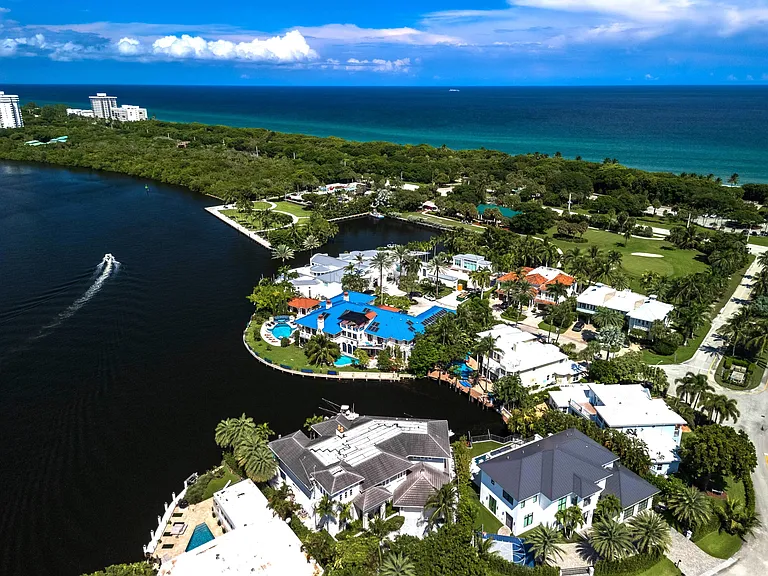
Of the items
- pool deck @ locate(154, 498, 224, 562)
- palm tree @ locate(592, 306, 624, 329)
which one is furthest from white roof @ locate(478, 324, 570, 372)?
pool deck @ locate(154, 498, 224, 562)

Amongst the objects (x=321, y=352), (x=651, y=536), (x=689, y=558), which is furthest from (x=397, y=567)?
(x=321, y=352)

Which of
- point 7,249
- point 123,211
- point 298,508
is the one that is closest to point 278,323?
point 298,508

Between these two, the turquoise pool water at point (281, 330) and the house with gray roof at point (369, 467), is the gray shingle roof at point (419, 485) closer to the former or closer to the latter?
the house with gray roof at point (369, 467)

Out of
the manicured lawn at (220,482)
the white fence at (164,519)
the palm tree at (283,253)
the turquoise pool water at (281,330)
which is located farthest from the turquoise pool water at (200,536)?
the palm tree at (283,253)

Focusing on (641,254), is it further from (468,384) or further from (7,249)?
(7,249)

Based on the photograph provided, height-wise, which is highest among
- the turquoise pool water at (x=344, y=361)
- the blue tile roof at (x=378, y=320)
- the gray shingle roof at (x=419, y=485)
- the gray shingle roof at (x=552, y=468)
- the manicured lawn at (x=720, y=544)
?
the blue tile roof at (x=378, y=320)

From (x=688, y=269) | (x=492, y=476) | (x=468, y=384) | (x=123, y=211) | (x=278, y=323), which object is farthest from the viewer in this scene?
(x=123, y=211)

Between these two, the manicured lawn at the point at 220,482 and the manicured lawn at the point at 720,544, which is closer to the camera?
the manicured lawn at the point at 720,544
